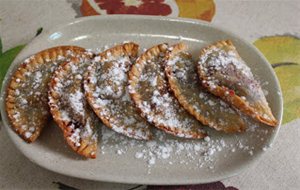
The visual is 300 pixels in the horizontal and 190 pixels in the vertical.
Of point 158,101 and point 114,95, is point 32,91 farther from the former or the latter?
point 158,101

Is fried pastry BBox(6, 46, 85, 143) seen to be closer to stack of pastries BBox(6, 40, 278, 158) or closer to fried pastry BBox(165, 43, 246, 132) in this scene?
stack of pastries BBox(6, 40, 278, 158)

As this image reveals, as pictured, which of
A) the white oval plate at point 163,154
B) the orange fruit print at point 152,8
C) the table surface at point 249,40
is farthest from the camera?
the orange fruit print at point 152,8

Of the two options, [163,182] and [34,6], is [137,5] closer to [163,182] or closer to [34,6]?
[34,6]

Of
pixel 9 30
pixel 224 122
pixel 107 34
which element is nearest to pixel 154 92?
pixel 224 122

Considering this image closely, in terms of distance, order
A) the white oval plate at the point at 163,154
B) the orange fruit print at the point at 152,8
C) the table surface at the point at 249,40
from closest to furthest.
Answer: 1. the white oval plate at the point at 163,154
2. the table surface at the point at 249,40
3. the orange fruit print at the point at 152,8

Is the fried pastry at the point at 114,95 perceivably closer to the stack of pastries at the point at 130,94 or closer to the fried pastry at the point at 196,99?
the stack of pastries at the point at 130,94

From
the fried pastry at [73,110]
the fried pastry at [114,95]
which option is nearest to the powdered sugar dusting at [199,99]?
the fried pastry at [114,95]

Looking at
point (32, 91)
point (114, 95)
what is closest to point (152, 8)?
point (114, 95)
